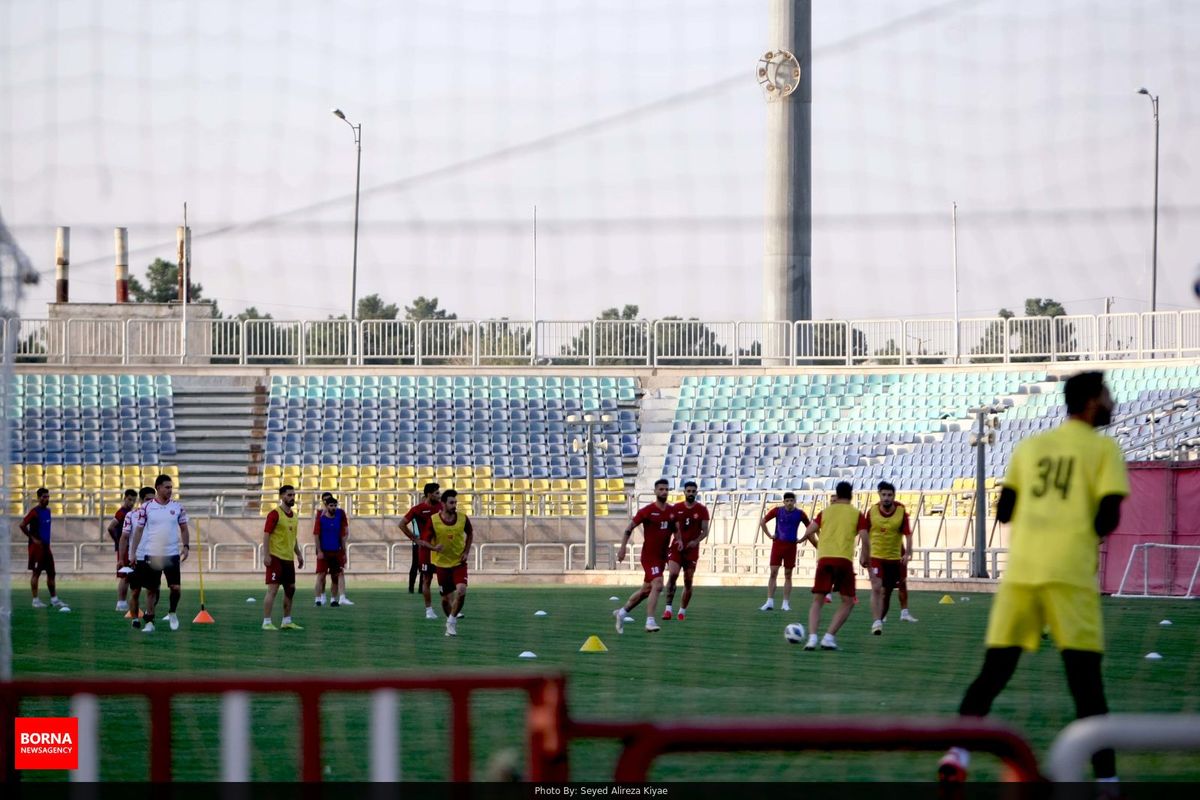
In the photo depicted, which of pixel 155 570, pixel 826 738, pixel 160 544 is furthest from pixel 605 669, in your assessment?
pixel 826 738

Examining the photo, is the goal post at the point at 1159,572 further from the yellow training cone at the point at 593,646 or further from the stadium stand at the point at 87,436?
the stadium stand at the point at 87,436

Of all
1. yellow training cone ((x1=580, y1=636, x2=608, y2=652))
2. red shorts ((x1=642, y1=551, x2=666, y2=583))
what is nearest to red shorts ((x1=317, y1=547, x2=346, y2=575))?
red shorts ((x1=642, y1=551, x2=666, y2=583))

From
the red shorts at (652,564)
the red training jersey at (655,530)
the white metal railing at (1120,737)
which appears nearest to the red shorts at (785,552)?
the red training jersey at (655,530)

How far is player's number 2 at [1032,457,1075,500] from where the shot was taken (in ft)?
24.2

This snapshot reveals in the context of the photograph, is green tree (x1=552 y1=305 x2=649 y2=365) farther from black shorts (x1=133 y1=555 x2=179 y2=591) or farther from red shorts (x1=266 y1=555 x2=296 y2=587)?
black shorts (x1=133 y1=555 x2=179 y2=591)

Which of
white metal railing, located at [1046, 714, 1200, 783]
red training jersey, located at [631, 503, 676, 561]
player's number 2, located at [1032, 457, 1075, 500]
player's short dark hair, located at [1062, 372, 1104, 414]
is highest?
player's short dark hair, located at [1062, 372, 1104, 414]

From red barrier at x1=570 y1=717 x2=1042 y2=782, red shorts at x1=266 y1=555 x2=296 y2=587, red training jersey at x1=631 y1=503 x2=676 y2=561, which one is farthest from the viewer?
red shorts at x1=266 y1=555 x2=296 y2=587

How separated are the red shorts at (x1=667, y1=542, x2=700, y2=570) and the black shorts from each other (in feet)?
19.5

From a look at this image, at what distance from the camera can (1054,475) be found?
24.3 feet

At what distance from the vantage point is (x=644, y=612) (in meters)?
23.8

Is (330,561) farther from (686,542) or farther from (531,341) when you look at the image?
(531,341)

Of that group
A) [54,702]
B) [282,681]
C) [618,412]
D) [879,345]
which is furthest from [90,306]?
[282,681]

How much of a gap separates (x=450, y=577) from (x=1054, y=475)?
1307cm

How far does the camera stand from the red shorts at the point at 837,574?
57.6 ft
